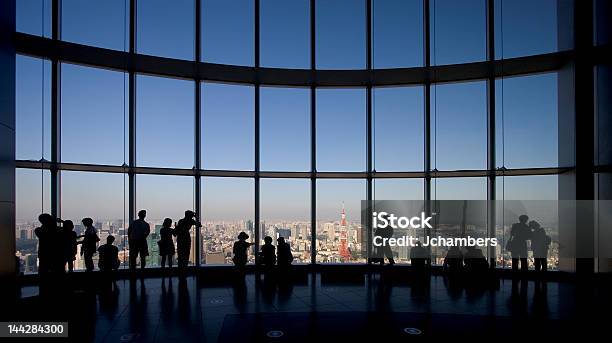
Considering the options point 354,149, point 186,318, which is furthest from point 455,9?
point 186,318

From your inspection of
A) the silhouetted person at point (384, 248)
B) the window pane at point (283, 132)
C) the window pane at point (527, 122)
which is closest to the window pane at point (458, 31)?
the window pane at point (527, 122)

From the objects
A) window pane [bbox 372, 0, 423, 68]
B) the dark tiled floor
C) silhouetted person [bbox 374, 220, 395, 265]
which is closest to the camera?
the dark tiled floor

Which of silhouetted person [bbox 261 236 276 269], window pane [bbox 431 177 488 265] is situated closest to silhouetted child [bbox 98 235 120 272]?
silhouetted person [bbox 261 236 276 269]

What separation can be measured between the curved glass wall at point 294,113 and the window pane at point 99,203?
0.04 metres

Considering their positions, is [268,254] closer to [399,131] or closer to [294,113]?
[294,113]

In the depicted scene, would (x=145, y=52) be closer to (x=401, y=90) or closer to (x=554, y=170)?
(x=401, y=90)

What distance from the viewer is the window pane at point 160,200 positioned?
37.0 feet

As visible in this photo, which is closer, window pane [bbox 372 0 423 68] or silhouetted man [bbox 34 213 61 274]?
silhouetted man [bbox 34 213 61 274]

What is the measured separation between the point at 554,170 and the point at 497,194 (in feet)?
5.34

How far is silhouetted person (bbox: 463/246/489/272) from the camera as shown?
1010 centimetres

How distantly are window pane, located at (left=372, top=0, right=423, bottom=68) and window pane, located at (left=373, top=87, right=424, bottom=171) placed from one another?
114cm

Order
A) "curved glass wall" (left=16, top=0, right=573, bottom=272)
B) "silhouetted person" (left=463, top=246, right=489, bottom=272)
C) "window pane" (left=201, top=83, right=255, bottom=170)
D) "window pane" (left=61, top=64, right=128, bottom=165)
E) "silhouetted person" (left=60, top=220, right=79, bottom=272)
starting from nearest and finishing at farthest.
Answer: "silhouetted person" (left=60, top=220, right=79, bottom=272)
"silhouetted person" (left=463, top=246, right=489, bottom=272)
"window pane" (left=61, top=64, right=128, bottom=165)
"curved glass wall" (left=16, top=0, right=573, bottom=272)
"window pane" (left=201, top=83, right=255, bottom=170)

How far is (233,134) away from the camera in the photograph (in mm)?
12320

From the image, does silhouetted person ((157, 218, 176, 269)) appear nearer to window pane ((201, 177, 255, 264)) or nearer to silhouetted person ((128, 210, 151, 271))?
silhouetted person ((128, 210, 151, 271))
